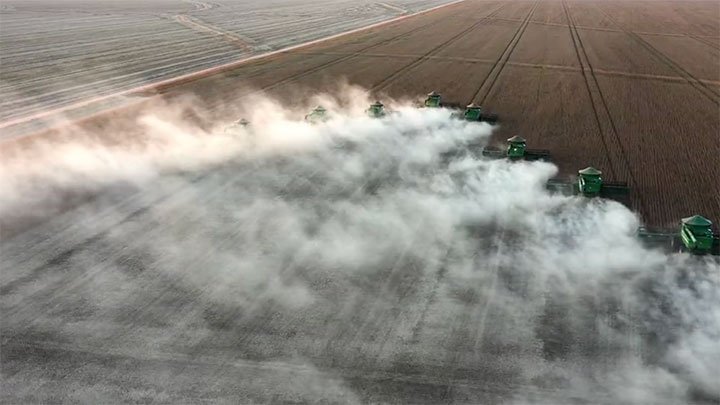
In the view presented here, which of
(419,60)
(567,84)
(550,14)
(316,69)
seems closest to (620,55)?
(567,84)

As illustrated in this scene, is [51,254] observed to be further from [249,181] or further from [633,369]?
[633,369]

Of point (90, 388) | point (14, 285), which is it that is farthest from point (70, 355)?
point (14, 285)

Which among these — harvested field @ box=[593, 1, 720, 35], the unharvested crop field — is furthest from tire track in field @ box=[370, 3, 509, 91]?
harvested field @ box=[593, 1, 720, 35]

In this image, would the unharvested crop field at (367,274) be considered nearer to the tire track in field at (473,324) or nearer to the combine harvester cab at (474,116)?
the tire track in field at (473,324)

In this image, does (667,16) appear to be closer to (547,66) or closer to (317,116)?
(547,66)

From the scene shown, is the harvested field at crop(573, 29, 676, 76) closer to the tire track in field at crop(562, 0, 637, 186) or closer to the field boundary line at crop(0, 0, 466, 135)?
the tire track in field at crop(562, 0, 637, 186)

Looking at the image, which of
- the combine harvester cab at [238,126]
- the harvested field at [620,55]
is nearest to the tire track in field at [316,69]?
the combine harvester cab at [238,126]
